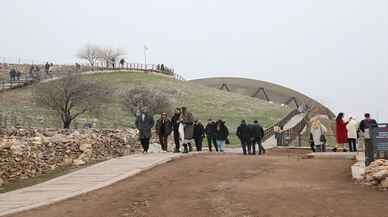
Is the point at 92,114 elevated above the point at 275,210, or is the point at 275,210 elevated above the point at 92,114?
the point at 92,114

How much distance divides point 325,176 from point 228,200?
3.89 metres

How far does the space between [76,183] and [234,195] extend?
4.56 meters

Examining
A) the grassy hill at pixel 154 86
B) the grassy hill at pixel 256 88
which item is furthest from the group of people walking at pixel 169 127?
the grassy hill at pixel 256 88

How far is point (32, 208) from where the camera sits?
11.0 m

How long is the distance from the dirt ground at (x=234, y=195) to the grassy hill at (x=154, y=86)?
26.2 meters

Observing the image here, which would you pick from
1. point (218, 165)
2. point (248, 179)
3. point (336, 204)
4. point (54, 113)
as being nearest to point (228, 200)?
point (336, 204)

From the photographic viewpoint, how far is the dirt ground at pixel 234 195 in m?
9.80

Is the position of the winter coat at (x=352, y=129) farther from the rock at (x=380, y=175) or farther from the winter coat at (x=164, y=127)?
the rock at (x=380, y=175)

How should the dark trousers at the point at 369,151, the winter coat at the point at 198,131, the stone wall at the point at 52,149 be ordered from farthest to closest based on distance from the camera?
the winter coat at the point at 198,131
the stone wall at the point at 52,149
the dark trousers at the point at 369,151

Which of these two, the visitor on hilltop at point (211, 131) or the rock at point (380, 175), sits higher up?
the visitor on hilltop at point (211, 131)

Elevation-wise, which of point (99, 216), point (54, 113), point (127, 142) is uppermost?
point (54, 113)

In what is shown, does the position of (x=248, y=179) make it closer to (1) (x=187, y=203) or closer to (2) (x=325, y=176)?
(2) (x=325, y=176)

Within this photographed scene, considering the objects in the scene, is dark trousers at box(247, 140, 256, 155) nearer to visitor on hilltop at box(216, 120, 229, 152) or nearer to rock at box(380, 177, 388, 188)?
visitor on hilltop at box(216, 120, 229, 152)

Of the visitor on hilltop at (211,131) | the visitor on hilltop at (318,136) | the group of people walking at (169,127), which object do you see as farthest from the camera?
the visitor on hilltop at (211,131)
